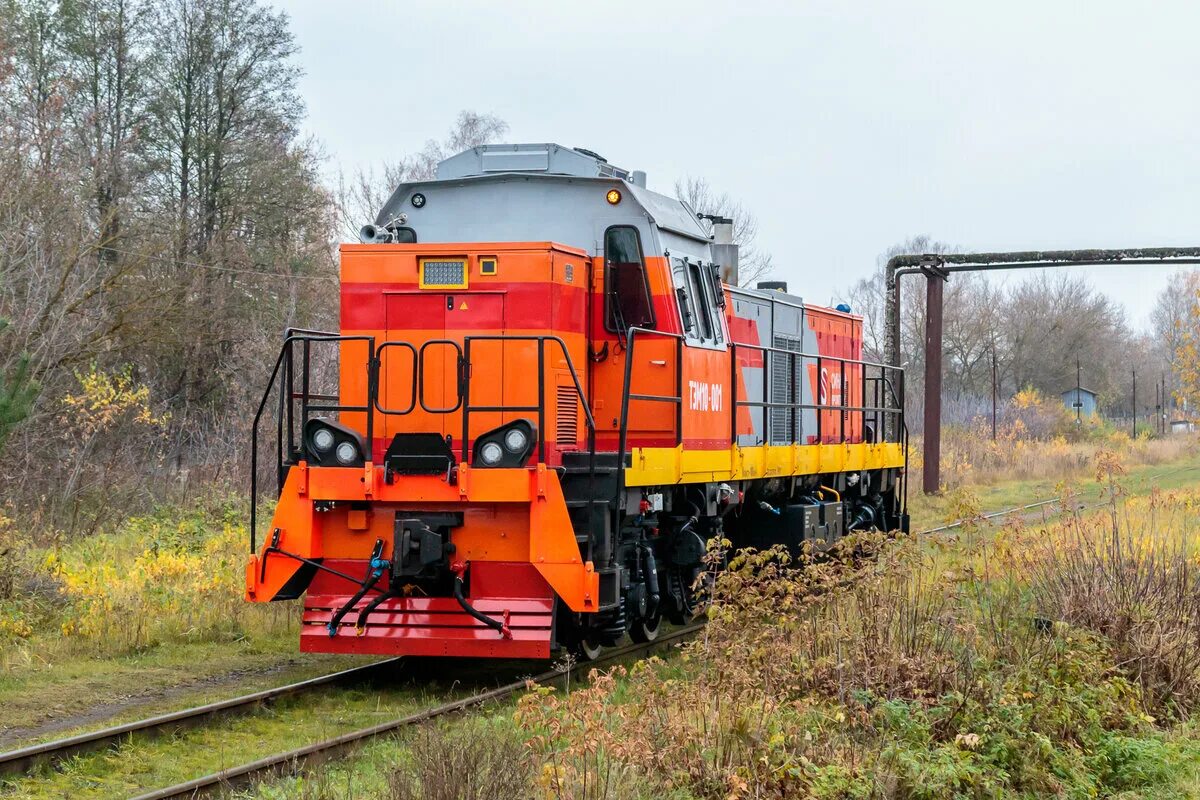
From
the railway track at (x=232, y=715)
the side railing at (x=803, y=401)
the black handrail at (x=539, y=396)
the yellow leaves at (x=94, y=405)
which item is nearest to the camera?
the railway track at (x=232, y=715)

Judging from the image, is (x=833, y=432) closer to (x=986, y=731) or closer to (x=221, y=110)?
(x=986, y=731)

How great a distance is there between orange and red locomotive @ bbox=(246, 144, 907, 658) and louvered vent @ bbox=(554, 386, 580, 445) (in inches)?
0.7

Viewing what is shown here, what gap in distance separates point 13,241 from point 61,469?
11.2 feet

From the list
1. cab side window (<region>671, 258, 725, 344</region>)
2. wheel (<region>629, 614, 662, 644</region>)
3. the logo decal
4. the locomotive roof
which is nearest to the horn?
the locomotive roof

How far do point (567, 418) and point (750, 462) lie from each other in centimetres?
248

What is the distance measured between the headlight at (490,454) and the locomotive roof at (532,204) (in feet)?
6.25

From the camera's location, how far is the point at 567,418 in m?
8.78

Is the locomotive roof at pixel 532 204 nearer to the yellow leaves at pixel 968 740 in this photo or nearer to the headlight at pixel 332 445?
the headlight at pixel 332 445

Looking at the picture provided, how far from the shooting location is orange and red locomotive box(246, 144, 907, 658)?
7.99 meters

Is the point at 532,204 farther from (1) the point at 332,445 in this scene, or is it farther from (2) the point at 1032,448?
(2) the point at 1032,448

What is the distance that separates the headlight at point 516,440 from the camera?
7980 millimetres

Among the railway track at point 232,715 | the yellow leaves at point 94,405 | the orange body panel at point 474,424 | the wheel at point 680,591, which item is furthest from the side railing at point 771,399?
the yellow leaves at point 94,405

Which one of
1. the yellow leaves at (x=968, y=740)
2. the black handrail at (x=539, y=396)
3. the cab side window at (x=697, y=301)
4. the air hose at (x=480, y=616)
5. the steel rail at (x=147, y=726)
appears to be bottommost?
the steel rail at (x=147, y=726)

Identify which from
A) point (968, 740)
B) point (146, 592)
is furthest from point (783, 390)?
point (968, 740)
